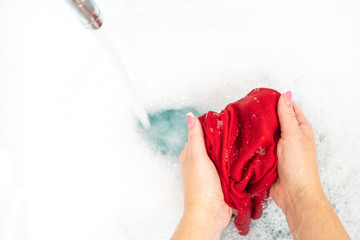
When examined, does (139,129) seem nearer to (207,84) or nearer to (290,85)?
(207,84)

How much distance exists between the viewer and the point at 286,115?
0.70 m

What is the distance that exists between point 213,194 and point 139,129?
362 mm

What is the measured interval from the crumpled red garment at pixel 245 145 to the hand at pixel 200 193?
0.09 ft

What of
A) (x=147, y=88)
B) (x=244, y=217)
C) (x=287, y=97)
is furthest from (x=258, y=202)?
(x=147, y=88)

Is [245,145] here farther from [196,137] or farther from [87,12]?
[87,12]

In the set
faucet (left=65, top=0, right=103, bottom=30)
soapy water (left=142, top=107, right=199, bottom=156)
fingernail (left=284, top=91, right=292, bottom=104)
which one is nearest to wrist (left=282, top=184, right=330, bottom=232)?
fingernail (left=284, top=91, right=292, bottom=104)

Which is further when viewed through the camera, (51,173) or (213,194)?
(51,173)

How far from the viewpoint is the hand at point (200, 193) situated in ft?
2.35

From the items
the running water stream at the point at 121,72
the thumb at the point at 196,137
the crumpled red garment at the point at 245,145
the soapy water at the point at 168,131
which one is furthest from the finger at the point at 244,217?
the running water stream at the point at 121,72

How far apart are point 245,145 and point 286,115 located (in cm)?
13

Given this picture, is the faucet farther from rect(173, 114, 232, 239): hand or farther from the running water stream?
rect(173, 114, 232, 239): hand

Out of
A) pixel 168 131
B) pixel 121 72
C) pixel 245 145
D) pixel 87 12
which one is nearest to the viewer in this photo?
pixel 87 12

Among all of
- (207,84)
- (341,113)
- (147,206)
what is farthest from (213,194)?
(341,113)

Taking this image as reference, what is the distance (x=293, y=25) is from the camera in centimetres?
99
